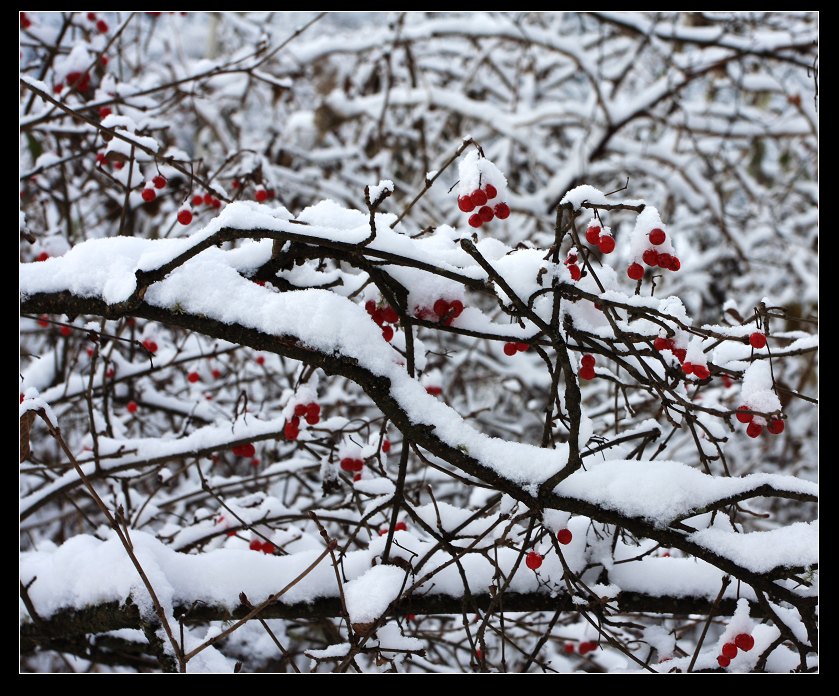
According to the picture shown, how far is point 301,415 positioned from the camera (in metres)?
1.53

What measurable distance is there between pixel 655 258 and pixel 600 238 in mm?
113

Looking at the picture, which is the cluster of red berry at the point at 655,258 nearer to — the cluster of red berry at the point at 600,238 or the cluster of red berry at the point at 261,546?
the cluster of red berry at the point at 600,238

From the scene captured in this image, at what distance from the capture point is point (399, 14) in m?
4.34

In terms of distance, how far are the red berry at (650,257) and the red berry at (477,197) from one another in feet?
1.00

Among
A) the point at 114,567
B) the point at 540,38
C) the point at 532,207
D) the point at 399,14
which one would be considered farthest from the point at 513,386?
the point at 114,567

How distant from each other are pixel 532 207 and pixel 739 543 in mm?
3045

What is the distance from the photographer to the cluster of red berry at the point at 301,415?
4.97 ft

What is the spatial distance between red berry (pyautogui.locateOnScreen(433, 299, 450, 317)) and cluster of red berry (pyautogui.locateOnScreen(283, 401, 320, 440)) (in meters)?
0.41

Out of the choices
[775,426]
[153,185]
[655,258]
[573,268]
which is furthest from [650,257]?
[153,185]

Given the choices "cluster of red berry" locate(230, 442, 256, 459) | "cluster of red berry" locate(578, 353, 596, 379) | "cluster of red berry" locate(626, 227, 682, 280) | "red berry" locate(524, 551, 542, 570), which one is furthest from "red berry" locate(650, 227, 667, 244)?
"cluster of red berry" locate(230, 442, 256, 459)

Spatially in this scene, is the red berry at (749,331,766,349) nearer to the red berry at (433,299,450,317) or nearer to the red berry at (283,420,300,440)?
the red berry at (433,299,450,317)

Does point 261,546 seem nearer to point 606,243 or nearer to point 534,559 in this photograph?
point 534,559

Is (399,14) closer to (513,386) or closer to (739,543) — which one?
(513,386)

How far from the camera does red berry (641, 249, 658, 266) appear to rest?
125 cm
